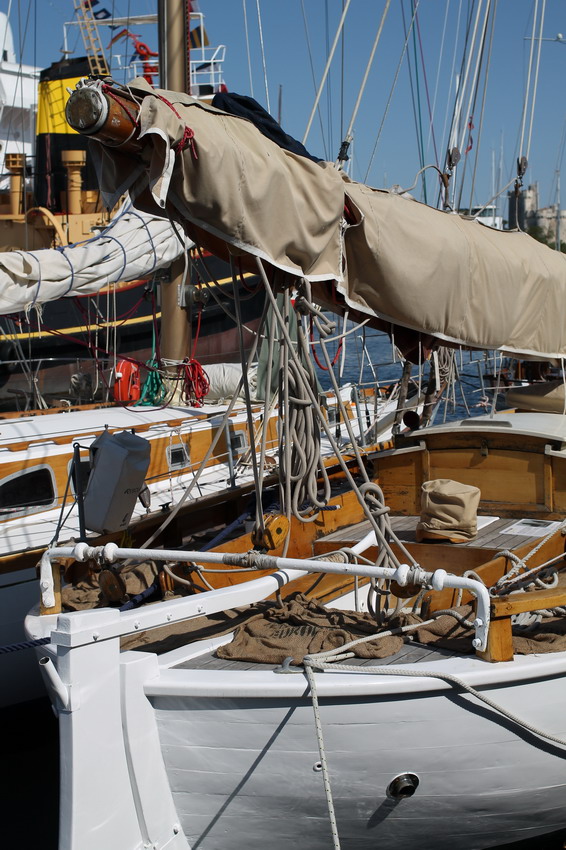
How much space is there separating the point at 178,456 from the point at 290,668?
5.69 m

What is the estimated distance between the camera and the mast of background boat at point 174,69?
412 inches

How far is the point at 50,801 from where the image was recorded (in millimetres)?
7191

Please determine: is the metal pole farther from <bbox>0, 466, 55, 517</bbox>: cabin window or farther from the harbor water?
the harbor water

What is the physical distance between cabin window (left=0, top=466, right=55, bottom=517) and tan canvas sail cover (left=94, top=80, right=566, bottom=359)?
4220mm

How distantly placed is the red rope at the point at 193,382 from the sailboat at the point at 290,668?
18.1 ft

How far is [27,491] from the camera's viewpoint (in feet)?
29.5

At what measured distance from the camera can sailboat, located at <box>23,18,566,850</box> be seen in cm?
461

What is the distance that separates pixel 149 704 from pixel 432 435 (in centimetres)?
429

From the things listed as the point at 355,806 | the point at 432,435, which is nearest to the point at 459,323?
the point at 432,435

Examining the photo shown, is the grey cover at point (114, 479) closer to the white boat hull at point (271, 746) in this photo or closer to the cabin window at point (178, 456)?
the white boat hull at point (271, 746)

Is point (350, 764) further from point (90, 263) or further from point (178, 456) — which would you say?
point (90, 263)

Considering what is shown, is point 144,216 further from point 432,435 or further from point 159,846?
point 159,846

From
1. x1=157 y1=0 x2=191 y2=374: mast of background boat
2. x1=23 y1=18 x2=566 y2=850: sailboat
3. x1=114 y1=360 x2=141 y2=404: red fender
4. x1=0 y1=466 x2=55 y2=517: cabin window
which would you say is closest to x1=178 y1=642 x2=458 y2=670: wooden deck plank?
x1=23 y1=18 x2=566 y2=850: sailboat

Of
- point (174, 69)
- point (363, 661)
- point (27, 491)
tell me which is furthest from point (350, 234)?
point (174, 69)
